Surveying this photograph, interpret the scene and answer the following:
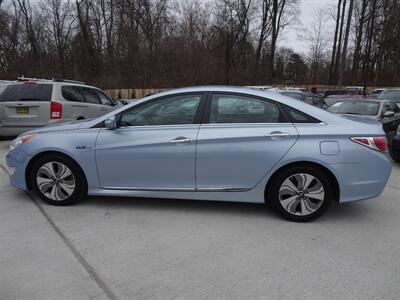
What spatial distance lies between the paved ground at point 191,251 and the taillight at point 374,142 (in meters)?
0.91

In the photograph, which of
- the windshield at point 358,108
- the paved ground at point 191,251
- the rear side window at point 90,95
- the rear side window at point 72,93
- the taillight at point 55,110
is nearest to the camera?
the paved ground at point 191,251

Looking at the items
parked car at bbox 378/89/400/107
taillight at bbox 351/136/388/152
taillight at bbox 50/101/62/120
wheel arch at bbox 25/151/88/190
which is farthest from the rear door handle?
parked car at bbox 378/89/400/107

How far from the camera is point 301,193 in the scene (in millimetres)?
3652

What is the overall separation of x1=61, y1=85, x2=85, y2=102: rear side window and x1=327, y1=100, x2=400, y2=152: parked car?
670 cm

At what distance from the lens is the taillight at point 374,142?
3518 millimetres

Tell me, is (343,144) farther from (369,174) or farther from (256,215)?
(256,215)

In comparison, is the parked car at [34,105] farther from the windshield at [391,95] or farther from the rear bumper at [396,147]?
the windshield at [391,95]

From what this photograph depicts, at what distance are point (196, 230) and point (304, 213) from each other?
1.25 meters

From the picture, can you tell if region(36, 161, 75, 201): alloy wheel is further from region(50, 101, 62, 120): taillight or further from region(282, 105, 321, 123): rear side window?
region(50, 101, 62, 120): taillight

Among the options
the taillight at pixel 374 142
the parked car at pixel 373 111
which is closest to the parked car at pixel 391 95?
the parked car at pixel 373 111

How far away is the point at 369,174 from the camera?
3561mm

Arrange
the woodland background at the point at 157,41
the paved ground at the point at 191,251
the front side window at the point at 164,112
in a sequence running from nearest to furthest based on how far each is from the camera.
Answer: the paved ground at the point at 191,251, the front side window at the point at 164,112, the woodland background at the point at 157,41

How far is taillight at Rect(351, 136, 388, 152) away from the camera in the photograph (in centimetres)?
352

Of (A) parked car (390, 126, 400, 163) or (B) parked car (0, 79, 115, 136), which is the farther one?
(B) parked car (0, 79, 115, 136)
